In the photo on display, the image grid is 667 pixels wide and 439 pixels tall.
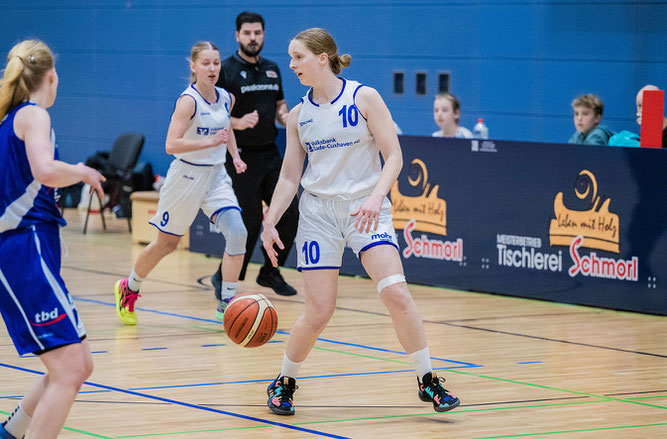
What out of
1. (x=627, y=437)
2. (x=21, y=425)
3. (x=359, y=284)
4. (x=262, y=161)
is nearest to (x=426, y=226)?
(x=359, y=284)

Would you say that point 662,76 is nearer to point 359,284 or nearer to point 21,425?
point 359,284

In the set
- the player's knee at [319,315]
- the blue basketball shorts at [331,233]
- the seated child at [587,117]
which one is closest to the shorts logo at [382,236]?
the blue basketball shorts at [331,233]

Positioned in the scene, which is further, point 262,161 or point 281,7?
point 281,7

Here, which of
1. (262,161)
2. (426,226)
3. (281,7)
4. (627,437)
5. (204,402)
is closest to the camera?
(627,437)

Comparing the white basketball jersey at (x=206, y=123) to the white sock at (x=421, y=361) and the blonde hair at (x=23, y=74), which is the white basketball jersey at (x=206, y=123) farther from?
the blonde hair at (x=23, y=74)

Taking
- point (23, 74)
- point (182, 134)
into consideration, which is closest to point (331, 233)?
point (23, 74)

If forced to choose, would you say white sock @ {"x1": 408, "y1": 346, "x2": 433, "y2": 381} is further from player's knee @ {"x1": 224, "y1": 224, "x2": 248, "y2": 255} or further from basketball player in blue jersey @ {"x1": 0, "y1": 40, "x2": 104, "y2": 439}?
player's knee @ {"x1": 224, "y1": 224, "x2": 248, "y2": 255}

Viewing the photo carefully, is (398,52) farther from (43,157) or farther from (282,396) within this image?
(43,157)

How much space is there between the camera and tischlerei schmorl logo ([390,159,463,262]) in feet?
35.6

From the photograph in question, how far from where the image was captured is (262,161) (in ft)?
33.3

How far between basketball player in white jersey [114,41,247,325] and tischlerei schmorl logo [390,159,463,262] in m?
2.58

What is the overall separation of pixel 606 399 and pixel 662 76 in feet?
21.8

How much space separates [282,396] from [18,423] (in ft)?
5.09

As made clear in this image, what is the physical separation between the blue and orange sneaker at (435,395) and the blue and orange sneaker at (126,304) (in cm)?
343
